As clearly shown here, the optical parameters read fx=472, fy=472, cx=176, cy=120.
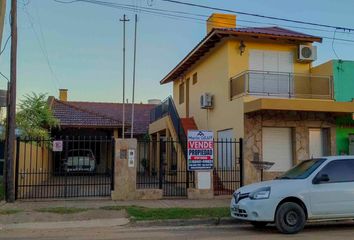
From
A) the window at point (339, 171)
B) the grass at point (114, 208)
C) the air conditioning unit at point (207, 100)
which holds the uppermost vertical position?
the air conditioning unit at point (207, 100)

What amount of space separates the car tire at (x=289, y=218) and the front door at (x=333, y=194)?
361 mm

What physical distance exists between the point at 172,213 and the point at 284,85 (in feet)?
29.8

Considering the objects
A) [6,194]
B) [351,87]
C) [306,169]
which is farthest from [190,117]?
[306,169]

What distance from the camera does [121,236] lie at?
393 inches

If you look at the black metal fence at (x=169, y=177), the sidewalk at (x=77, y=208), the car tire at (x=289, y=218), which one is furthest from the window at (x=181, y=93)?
the car tire at (x=289, y=218)

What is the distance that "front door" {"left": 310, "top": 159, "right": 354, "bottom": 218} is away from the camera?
10422mm

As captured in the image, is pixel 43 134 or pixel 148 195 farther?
pixel 43 134

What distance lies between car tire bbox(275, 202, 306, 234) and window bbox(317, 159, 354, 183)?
1.00m

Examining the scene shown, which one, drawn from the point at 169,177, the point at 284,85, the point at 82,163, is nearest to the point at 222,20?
the point at 284,85

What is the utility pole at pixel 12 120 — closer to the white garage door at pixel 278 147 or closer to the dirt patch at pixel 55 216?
the dirt patch at pixel 55 216

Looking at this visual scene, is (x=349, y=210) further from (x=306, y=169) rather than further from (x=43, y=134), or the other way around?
(x=43, y=134)

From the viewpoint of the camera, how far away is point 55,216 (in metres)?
12.2

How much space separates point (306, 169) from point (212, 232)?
2.64 meters

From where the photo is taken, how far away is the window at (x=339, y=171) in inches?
421
